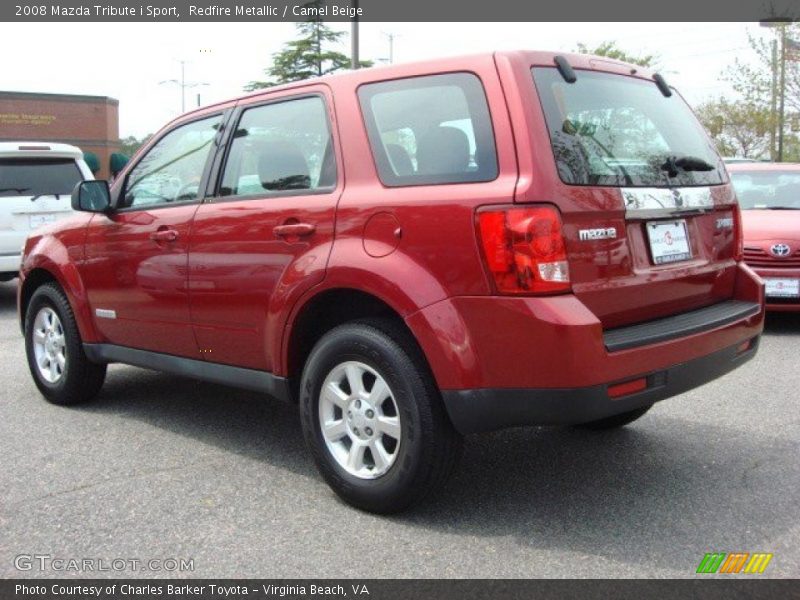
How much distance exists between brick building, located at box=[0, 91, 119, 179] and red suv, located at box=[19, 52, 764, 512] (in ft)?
128

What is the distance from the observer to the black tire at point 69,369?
518 centimetres

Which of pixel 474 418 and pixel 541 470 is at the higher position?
pixel 474 418

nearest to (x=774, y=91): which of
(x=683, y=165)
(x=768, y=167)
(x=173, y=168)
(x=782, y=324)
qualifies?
(x=768, y=167)

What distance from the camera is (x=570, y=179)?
3.10 m

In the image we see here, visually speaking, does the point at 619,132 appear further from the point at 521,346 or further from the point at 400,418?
the point at 400,418

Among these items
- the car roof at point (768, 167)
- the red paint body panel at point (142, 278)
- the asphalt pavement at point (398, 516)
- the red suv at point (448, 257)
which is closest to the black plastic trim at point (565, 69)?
the red suv at point (448, 257)

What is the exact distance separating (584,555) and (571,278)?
1.03 m

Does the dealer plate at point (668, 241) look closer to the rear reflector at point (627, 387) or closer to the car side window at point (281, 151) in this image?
the rear reflector at point (627, 387)

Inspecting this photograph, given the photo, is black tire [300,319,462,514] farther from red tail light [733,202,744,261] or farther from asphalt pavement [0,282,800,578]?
red tail light [733,202,744,261]

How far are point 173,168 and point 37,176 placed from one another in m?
5.96

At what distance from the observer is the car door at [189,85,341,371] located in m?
3.64
